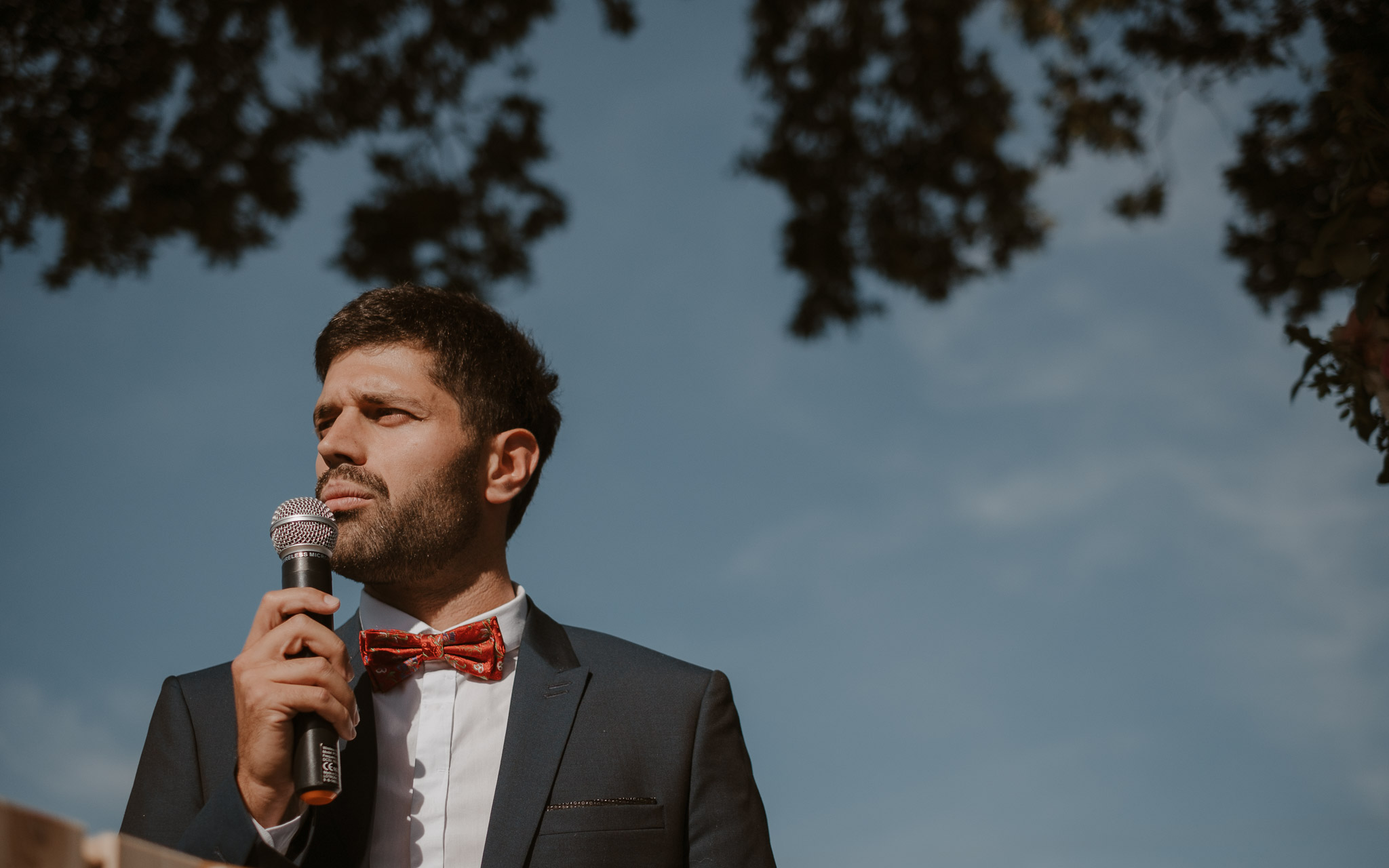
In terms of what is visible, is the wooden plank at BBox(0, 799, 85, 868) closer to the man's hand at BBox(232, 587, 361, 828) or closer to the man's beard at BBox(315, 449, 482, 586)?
the man's hand at BBox(232, 587, 361, 828)

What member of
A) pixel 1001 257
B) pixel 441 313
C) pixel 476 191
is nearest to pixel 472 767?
pixel 441 313

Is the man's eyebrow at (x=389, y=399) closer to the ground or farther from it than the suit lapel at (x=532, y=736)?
farther from it

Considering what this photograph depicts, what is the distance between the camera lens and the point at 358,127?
7.36 metres

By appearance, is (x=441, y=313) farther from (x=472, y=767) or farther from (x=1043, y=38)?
(x=1043, y=38)

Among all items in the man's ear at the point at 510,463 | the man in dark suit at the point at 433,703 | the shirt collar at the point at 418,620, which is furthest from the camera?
the man's ear at the point at 510,463

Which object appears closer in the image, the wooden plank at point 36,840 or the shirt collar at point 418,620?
the wooden plank at point 36,840

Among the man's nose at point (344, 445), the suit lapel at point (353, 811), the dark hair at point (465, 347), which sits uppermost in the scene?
the dark hair at point (465, 347)

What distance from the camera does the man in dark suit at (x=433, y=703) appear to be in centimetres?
222

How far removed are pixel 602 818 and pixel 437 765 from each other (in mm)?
416

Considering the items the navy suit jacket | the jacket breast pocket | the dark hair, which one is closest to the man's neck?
the navy suit jacket

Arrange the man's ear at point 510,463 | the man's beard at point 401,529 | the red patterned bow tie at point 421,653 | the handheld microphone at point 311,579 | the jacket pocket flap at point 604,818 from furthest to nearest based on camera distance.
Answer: the man's ear at point 510,463
the man's beard at point 401,529
the red patterned bow tie at point 421,653
the jacket pocket flap at point 604,818
the handheld microphone at point 311,579

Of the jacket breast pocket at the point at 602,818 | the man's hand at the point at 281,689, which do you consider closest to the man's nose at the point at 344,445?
the man's hand at the point at 281,689

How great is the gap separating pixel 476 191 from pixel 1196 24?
187 inches

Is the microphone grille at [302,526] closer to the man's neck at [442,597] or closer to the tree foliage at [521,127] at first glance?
the man's neck at [442,597]
